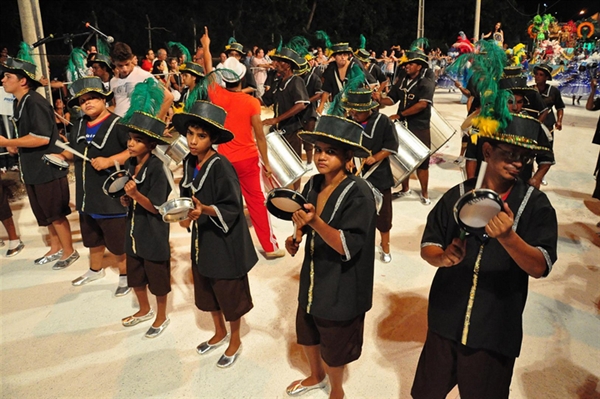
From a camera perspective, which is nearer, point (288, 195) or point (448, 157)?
point (288, 195)

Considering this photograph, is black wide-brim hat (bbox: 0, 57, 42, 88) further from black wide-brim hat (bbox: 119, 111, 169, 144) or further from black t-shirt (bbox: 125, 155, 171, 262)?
black wide-brim hat (bbox: 119, 111, 169, 144)

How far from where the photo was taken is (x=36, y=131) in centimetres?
475

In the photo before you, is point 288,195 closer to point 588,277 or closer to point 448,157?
point 588,277

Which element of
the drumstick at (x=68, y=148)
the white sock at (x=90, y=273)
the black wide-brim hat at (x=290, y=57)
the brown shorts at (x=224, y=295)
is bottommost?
the white sock at (x=90, y=273)

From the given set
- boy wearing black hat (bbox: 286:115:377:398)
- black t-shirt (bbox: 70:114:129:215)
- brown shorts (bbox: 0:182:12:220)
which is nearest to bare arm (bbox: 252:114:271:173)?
black t-shirt (bbox: 70:114:129:215)

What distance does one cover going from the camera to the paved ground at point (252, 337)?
3.29 m

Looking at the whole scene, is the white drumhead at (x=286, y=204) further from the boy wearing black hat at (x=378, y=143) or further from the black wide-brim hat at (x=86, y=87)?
the black wide-brim hat at (x=86, y=87)

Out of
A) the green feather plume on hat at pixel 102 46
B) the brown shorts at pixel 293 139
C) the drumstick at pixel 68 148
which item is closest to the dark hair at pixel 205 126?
the drumstick at pixel 68 148

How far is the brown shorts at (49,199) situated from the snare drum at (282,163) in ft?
7.68

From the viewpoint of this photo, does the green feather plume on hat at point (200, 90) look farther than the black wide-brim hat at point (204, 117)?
Yes

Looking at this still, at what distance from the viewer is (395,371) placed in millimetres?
3365

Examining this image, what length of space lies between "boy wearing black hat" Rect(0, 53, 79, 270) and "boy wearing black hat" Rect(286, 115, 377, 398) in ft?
11.3

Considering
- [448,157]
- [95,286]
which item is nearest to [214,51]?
[448,157]

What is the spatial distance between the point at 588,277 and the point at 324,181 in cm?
349
